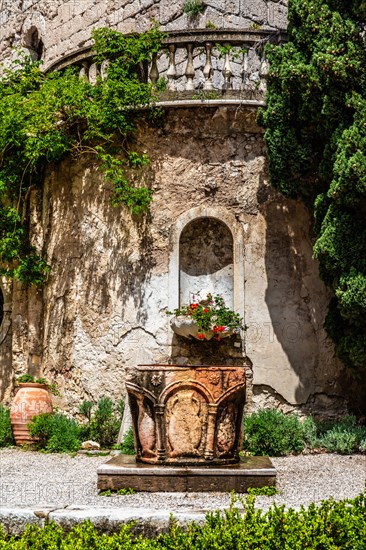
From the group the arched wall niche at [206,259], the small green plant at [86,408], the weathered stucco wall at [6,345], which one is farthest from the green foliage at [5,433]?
the arched wall niche at [206,259]

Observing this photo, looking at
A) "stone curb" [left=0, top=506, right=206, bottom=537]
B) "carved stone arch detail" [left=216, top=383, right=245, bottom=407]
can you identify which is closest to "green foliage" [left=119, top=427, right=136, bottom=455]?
"carved stone arch detail" [left=216, top=383, right=245, bottom=407]

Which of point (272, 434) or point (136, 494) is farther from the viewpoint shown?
point (272, 434)

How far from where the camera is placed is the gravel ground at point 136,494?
5.51 m

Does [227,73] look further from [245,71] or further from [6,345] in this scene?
[6,345]

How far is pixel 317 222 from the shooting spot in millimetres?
9414

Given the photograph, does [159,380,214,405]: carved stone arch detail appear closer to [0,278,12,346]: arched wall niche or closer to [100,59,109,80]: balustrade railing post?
[100,59,109,80]: balustrade railing post

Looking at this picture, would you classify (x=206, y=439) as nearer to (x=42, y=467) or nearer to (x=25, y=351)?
(x=42, y=467)

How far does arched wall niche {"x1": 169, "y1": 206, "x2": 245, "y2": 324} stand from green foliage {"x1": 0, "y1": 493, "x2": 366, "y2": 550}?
574cm

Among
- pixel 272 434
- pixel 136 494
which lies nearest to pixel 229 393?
pixel 136 494

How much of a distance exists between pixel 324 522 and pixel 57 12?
12198 millimetres

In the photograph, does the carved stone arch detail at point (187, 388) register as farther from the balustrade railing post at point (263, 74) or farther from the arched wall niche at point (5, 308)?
the arched wall niche at point (5, 308)

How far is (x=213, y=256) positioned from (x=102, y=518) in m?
6.23

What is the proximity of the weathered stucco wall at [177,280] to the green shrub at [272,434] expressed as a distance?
2.11 feet

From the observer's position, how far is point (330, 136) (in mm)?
9203
